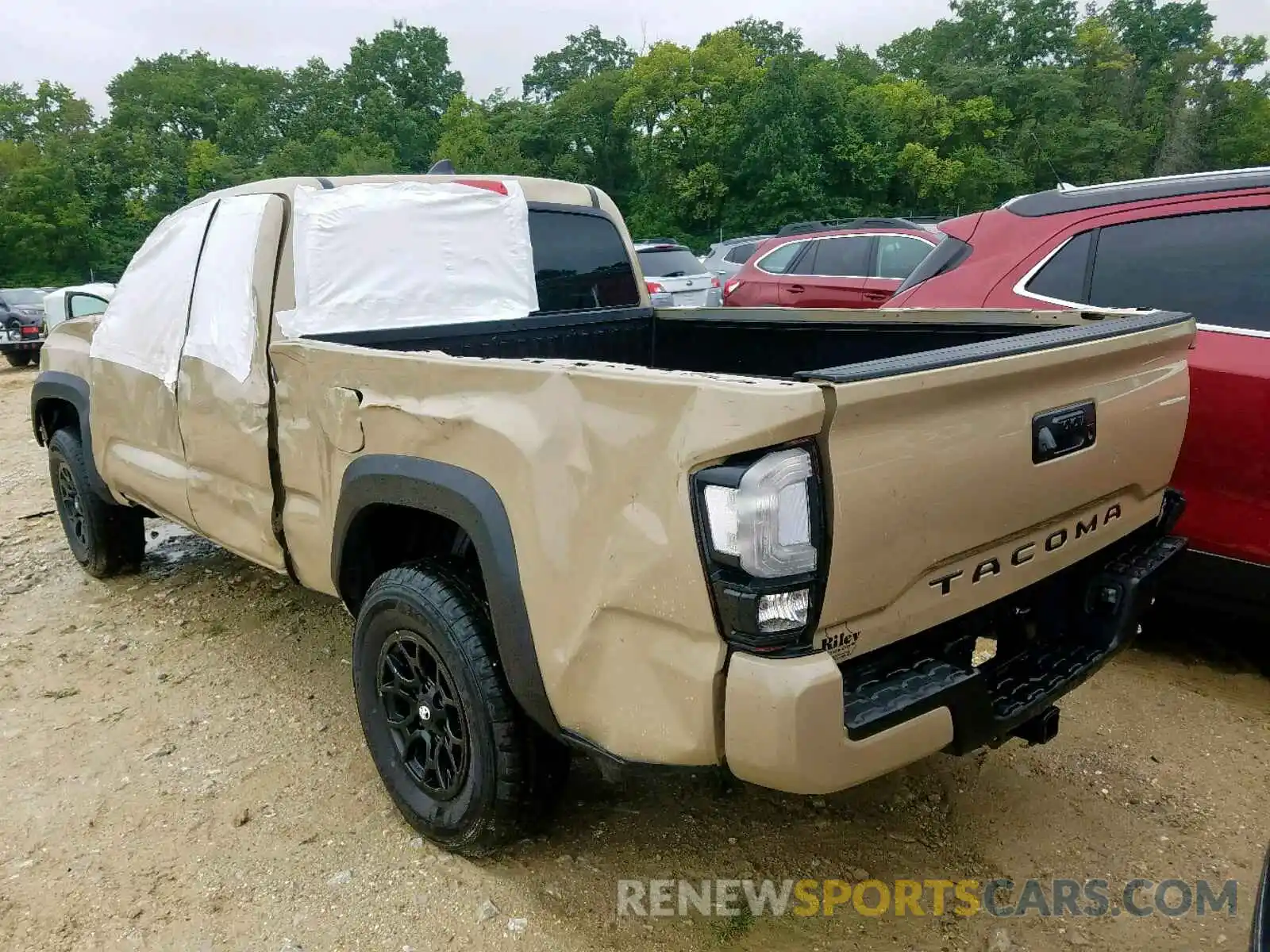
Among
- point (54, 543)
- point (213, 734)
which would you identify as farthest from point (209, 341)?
point (54, 543)

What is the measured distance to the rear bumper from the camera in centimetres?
167

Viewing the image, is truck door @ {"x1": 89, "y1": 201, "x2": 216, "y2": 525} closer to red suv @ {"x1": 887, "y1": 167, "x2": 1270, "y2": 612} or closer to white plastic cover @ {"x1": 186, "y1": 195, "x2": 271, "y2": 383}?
white plastic cover @ {"x1": 186, "y1": 195, "x2": 271, "y2": 383}

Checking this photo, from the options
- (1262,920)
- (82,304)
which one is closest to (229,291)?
(1262,920)

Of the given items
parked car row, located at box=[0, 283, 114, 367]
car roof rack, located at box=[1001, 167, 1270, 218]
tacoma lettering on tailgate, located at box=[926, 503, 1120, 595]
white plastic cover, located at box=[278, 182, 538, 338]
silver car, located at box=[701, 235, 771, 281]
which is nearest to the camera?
tacoma lettering on tailgate, located at box=[926, 503, 1120, 595]

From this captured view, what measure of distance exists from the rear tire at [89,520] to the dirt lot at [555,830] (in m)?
1.09

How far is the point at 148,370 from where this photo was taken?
12.3 ft

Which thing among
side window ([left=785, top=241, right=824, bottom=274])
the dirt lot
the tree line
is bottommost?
the dirt lot

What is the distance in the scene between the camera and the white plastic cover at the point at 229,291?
316 centimetres

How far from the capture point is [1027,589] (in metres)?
2.33

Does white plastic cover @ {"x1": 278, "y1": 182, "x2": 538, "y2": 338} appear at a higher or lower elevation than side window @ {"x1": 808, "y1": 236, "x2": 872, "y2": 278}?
higher

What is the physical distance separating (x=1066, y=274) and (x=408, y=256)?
8.66 ft

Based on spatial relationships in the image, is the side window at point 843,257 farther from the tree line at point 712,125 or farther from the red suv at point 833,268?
the tree line at point 712,125

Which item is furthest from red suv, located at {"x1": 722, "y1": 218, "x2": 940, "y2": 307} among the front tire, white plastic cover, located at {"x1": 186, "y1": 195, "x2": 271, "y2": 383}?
the front tire

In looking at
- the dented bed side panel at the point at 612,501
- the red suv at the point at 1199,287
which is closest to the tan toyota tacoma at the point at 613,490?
the dented bed side panel at the point at 612,501
